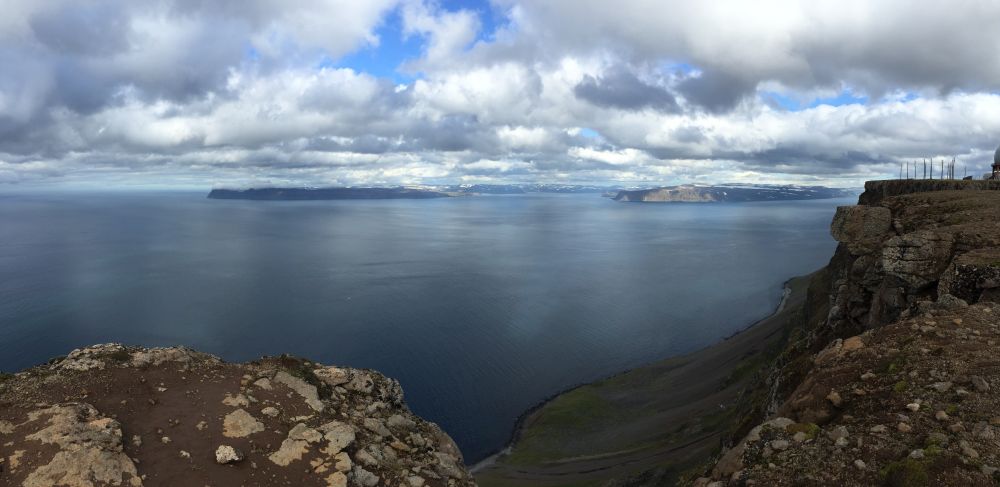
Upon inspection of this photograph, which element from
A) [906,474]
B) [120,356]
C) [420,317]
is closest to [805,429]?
[906,474]

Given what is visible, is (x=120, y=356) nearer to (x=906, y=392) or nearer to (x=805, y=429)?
(x=805, y=429)

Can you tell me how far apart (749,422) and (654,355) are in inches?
3180

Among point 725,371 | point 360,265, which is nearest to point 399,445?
point 725,371

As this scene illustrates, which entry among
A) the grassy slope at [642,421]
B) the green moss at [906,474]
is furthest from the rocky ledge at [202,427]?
the grassy slope at [642,421]

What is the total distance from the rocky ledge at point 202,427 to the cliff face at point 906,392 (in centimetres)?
1271

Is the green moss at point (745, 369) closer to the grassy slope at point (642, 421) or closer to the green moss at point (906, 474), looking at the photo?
the grassy slope at point (642, 421)

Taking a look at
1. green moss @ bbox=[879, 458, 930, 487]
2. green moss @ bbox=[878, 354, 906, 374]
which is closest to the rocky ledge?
green moss @ bbox=[879, 458, 930, 487]

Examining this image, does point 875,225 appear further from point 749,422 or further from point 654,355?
point 654,355

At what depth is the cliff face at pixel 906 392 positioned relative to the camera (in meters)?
13.6

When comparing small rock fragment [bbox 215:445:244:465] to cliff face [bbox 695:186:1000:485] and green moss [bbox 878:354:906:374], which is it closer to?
cliff face [bbox 695:186:1000:485]

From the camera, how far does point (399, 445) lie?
21875mm

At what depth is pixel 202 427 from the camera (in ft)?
63.5

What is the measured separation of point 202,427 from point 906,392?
24942 millimetres

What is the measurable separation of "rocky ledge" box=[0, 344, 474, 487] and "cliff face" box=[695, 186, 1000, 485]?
41.7 feet
